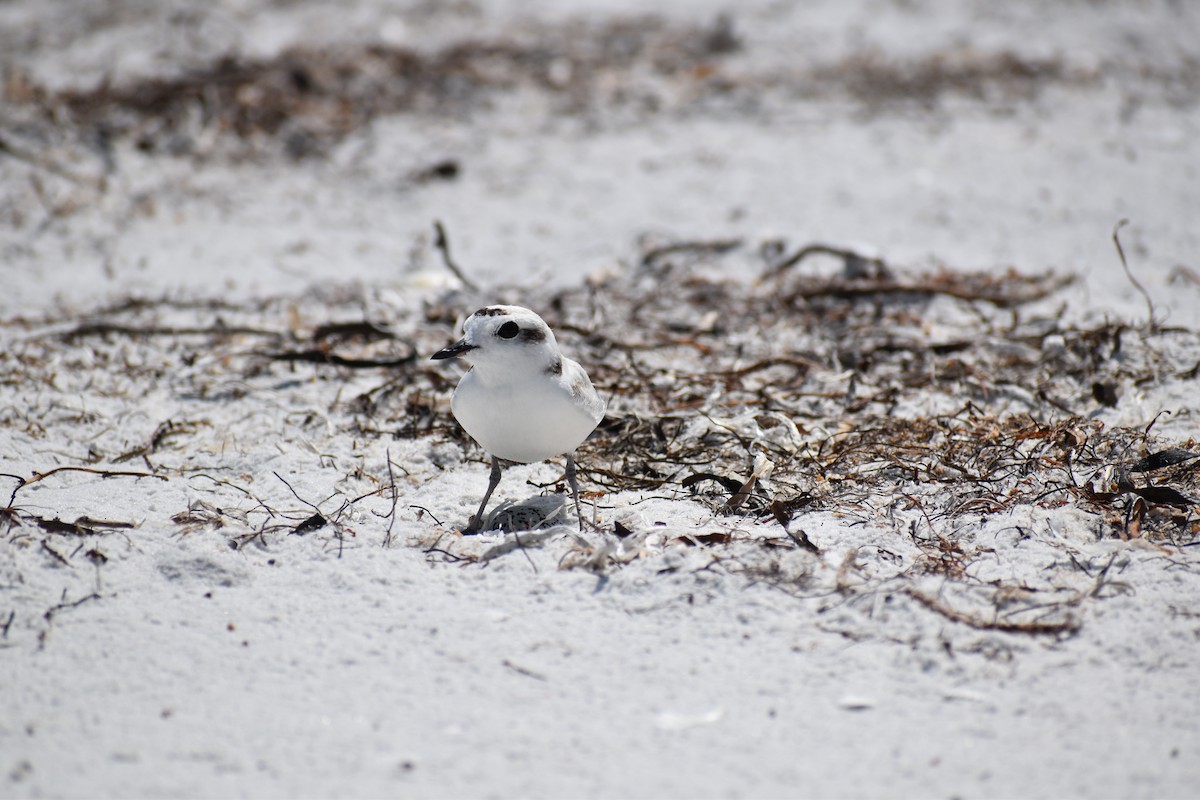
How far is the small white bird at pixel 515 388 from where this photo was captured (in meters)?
3.57

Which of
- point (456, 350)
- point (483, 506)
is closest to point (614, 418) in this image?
point (483, 506)

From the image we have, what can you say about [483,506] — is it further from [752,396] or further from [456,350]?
[752,396]

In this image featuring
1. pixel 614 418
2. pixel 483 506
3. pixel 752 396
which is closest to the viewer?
pixel 483 506

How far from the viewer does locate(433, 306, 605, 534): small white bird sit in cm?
357

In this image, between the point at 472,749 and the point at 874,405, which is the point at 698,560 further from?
the point at 874,405

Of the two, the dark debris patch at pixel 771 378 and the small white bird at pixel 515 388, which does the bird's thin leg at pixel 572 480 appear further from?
the dark debris patch at pixel 771 378

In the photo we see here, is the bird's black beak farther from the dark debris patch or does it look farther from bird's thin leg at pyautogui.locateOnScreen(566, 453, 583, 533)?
the dark debris patch

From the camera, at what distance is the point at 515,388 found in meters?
3.57

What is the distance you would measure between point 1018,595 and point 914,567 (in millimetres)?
318

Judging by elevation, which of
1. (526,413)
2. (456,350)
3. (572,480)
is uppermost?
(456,350)

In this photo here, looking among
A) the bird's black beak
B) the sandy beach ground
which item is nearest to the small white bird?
the bird's black beak

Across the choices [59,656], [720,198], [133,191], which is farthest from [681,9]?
[59,656]

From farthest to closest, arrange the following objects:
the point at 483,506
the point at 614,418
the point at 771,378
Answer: the point at 771,378
the point at 614,418
the point at 483,506

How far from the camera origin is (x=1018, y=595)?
10.5 feet
